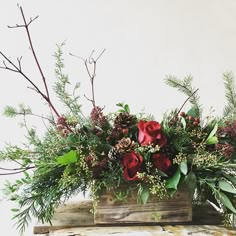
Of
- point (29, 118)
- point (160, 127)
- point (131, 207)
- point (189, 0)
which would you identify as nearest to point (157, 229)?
point (131, 207)

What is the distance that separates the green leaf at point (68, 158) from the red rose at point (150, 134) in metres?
0.13

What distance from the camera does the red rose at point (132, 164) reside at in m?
0.90

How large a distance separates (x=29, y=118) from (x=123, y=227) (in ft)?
2.02

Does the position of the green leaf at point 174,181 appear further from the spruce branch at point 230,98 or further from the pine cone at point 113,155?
the spruce branch at point 230,98

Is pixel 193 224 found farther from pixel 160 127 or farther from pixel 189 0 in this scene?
pixel 189 0

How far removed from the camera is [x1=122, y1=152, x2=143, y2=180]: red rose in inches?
35.6

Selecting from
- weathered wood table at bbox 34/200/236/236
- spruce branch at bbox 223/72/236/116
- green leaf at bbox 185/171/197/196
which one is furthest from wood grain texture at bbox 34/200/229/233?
spruce branch at bbox 223/72/236/116

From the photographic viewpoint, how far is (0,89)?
1435mm

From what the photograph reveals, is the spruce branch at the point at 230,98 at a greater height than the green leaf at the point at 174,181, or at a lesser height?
greater

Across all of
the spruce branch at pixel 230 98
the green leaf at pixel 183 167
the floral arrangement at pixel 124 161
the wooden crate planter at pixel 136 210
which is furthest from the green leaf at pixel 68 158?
the spruce branch at pixel 230 98

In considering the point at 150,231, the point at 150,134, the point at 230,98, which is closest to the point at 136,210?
the point at 150,231

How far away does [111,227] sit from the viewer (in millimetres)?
950

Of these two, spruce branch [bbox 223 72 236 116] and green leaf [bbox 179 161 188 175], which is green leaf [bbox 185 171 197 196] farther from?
spruce branch [bbox 223 72 236 116]

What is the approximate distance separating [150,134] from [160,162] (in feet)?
0.19
